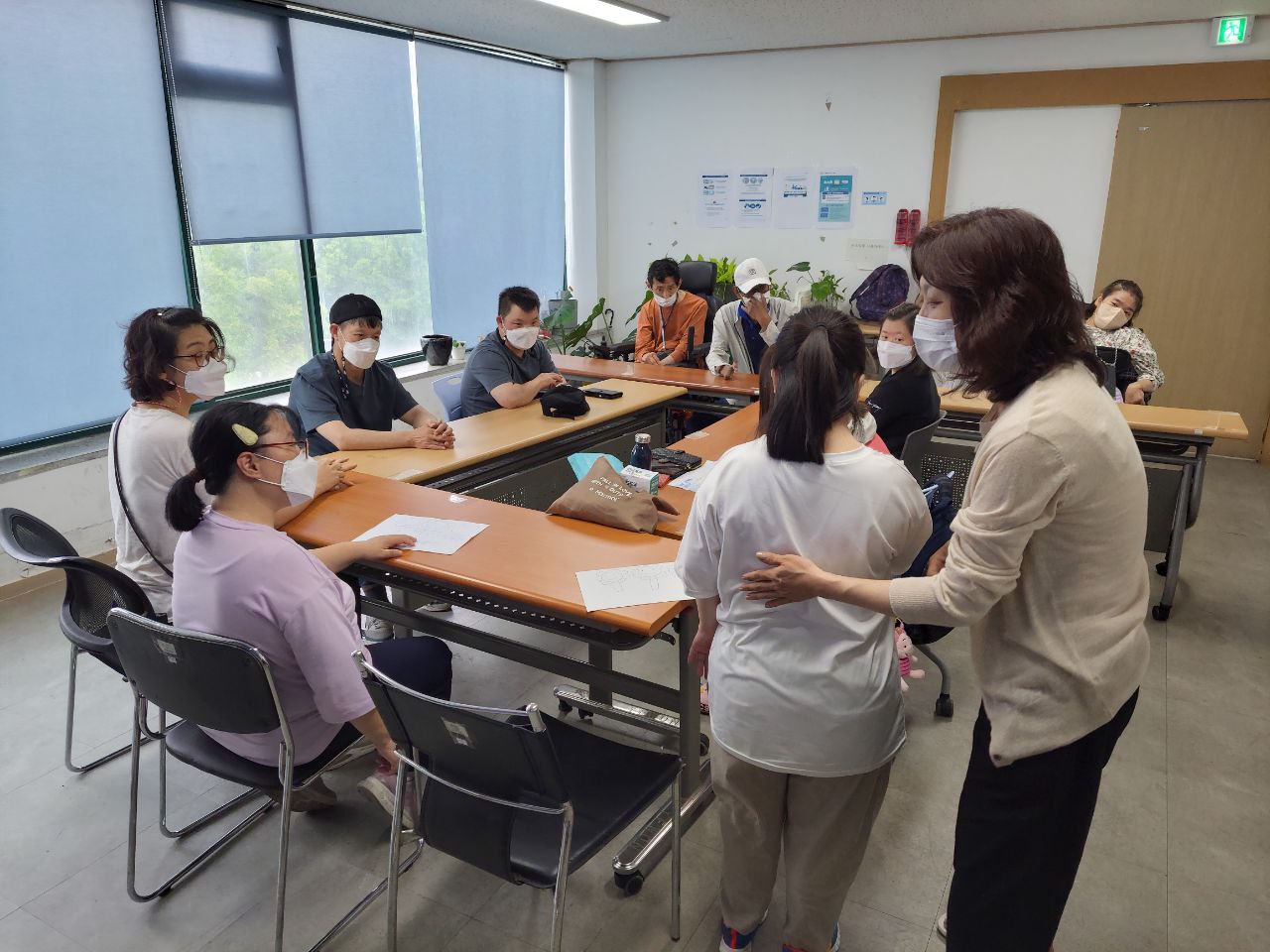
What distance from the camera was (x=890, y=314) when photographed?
3039 millimetres

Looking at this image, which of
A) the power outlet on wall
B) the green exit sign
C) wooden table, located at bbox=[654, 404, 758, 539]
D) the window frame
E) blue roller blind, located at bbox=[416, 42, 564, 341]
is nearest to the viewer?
wooden table, located at bbox=[654, 404, 758, 539]

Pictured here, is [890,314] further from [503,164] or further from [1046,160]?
[503,164]

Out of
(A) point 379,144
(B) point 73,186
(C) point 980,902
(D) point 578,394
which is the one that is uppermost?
(A) point 379,144

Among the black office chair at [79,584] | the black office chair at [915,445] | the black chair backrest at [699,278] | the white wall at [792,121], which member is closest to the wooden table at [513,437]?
the black office chair at [79,584]

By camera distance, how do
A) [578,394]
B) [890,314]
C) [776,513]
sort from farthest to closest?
[578,394] → [890,314] → [776,513]

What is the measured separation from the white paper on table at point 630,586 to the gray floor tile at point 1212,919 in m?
1.40

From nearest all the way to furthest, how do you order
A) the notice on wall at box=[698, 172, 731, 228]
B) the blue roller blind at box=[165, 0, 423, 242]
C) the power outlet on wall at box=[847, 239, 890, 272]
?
1. the blue roller blind at box=[165, 0, 423, 242]
2. the power outlet on wall at box=[847, 239, 890, 272]
3. the notice on wall at box=[698, 172, 731, 228]

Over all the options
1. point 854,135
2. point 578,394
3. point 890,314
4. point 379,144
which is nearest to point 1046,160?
point 854,135

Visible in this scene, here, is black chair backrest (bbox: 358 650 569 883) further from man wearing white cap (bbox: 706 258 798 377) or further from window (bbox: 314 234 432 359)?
window (bbox: 314 234 432 359)

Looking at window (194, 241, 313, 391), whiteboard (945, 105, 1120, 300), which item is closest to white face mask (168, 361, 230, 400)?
window (194, 241, 313, 391)

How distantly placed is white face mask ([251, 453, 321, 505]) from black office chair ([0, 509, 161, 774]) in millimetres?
457

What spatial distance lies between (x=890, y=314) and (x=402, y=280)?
390 cm

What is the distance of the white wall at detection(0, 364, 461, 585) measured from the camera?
3.64 meters

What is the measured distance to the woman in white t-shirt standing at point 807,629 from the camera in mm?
1387
